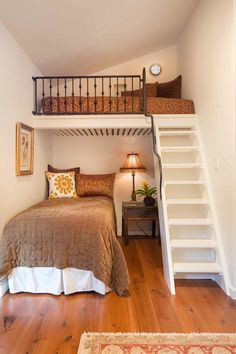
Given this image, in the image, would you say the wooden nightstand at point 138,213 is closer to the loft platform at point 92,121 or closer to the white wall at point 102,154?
the white wall at point 102,154

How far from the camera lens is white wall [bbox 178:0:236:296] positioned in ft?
7.38

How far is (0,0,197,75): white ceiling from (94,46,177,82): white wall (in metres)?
0.19

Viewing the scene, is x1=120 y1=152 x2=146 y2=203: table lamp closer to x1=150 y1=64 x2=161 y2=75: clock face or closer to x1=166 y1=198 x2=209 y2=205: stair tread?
x1=166 y1=198 x2=209 y2=205: stair tread

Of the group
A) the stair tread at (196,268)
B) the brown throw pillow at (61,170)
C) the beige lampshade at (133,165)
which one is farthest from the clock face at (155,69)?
the stair tread at (196,268)

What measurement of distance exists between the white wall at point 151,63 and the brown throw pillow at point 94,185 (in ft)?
Result: 6.55

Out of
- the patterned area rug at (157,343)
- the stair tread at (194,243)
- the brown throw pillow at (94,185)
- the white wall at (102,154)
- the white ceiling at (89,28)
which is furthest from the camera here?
the white wall at (102,154)

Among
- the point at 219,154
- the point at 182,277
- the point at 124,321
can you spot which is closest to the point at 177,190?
the point at 219,154

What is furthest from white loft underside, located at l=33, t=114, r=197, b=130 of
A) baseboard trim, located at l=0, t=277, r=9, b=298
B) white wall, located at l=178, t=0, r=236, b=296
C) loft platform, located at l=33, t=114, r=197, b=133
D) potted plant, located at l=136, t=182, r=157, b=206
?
baseboard trim, located at l=0, t=277, r=9, b=298

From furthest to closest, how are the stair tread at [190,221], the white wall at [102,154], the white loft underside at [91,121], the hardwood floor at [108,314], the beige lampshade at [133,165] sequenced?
1. the white wall at [102,154]
2. the beige lampshade at [133,165]
3. the white loft underside at [91,121]
4. the stair tread at [190,221]
5. the hardwood floor at [108,314]

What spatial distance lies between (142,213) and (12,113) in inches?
91.2

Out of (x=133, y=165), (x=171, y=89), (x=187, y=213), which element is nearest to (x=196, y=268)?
(x=187, y=213)

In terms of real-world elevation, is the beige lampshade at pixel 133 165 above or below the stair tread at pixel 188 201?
above

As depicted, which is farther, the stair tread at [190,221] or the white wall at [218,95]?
the stair tread at [190,221]

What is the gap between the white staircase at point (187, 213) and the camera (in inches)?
96.9
